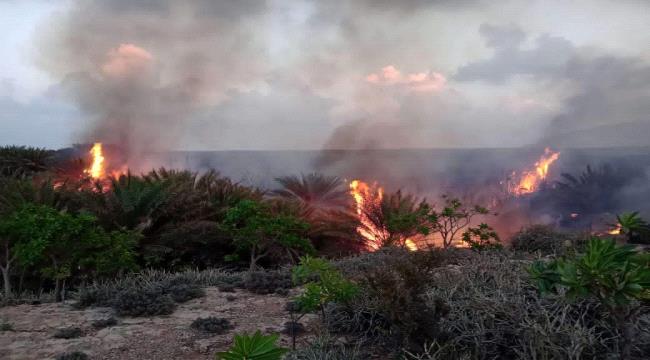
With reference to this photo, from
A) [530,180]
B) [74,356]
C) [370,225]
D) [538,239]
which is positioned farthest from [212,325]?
[530,180]

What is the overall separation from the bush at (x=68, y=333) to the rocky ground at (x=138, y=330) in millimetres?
60

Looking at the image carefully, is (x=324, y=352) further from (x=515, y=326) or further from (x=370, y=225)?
(x=370, y=225)

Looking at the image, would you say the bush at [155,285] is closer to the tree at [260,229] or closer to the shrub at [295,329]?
the tree at [260,229]

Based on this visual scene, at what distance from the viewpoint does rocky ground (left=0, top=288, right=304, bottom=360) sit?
472 cm

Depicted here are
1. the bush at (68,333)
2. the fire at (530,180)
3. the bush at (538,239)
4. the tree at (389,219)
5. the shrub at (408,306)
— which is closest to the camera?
the shrub at (408,306)

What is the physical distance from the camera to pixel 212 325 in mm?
5305

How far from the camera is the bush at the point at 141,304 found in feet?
19.2

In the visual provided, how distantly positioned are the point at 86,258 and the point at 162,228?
3.64 metres

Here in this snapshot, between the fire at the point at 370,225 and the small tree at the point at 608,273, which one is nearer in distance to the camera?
the small tree at the point at 608,273

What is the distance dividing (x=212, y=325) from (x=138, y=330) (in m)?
0.81

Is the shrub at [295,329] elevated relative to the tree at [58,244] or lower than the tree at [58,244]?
lower

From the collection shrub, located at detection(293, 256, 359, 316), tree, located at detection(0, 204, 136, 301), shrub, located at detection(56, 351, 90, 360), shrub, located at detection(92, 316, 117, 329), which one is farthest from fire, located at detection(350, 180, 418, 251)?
shrub, located at detection(56, 351, 90, 360)

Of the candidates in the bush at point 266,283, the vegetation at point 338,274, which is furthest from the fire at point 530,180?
the bush at point 266,283

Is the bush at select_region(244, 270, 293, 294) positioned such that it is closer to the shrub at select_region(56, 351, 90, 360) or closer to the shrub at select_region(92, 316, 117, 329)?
the shrub at select_region(92, 316, 117, 329)
